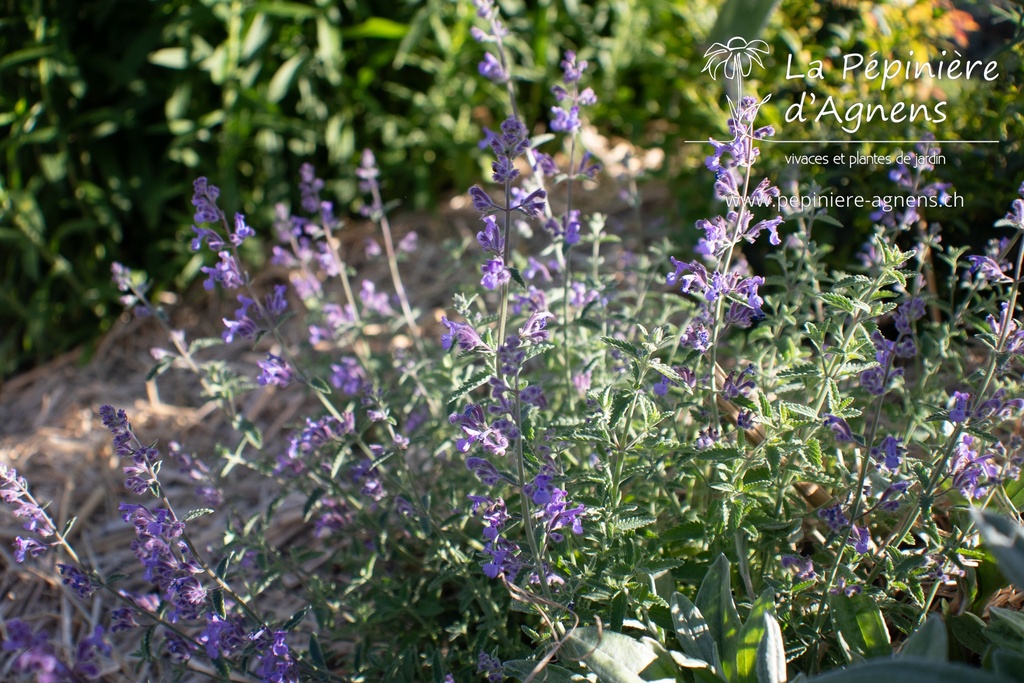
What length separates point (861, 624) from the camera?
1563 mm

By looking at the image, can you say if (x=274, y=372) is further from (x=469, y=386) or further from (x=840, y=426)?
(x=840, y=426)

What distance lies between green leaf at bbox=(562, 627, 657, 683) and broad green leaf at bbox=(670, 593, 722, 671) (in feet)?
0.31

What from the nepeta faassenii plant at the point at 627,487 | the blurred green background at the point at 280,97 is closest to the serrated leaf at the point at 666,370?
the nepeta faassenii plant at the point at 627,487

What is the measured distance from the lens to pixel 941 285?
9.16ft

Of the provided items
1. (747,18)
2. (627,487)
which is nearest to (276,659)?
(627,487)

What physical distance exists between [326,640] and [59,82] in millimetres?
2793

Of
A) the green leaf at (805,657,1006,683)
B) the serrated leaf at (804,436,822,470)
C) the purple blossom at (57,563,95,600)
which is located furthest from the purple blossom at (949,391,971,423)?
the purple blossom at (57,563,95,600)

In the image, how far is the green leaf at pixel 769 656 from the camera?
1387mm

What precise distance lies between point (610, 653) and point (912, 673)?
0.50 metres

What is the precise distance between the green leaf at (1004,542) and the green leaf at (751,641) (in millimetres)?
421

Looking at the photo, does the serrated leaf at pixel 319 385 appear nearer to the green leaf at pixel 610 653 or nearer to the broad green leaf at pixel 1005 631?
the green leaf at pixel 610 653

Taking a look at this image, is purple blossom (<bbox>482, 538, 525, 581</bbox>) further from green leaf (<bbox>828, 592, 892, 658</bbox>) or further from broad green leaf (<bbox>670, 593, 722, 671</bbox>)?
green leaf (<bbox>828, 592, 892, 658</bbox>)

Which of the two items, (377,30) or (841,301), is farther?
(377,30)

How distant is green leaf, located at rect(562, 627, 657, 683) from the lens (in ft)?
4.62
